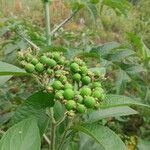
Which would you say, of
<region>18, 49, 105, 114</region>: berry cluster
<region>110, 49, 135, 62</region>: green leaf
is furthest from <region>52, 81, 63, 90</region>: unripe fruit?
<region>110, 49, 135, 62</region>: green leaf

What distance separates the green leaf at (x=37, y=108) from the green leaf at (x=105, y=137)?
5.2 inches

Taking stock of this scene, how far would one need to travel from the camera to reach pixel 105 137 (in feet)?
4.33

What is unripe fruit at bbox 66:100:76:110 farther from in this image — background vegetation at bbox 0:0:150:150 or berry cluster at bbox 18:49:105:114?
background vegetation at bbox 0:0:150:150

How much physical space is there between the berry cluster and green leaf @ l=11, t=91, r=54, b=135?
0.04 metres

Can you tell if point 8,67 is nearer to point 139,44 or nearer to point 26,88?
point 139,44

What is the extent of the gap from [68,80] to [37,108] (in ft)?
0.40

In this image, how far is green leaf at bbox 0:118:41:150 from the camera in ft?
3.95

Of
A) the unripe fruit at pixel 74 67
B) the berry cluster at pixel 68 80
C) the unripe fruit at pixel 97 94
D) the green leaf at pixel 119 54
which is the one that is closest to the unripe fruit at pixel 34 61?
the berry cluster at pixel 68 80

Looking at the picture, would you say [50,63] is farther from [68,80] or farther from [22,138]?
[22,138]

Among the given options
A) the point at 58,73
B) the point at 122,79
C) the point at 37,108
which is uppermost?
the point at 58,73

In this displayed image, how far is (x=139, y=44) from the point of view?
194 centimetres

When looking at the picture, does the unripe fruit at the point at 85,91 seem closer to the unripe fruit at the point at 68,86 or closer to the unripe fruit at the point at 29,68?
the unripe fruit at the point at 68,86

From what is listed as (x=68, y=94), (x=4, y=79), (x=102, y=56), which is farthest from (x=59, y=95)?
(x=102, y=56)

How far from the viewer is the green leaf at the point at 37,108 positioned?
140 cm
